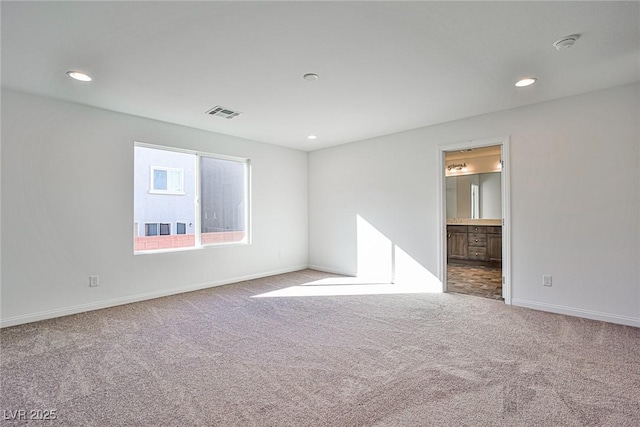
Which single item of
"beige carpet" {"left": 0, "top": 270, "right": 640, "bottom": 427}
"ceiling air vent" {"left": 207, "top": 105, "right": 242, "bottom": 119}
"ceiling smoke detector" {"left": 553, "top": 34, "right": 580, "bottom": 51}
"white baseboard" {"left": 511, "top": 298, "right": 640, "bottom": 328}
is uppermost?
"ceiling air vent" {"left": 207, "top": 105, "right": 242, "bottom": 119}

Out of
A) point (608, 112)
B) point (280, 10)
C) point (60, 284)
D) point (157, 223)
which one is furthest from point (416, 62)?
point (60, 284)

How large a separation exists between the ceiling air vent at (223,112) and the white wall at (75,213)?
3.02ft

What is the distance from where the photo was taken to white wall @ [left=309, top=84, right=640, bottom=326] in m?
3.29

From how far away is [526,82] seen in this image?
10.5 feet

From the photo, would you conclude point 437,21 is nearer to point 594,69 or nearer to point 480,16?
point 480,16

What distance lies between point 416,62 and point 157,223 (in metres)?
3.92

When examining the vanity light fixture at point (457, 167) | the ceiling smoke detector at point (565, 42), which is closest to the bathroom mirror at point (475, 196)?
the vanity light fixture at point (457, 167)

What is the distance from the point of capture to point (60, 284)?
3.63 metres

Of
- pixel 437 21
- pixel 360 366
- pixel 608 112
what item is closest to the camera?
pixel 437 21

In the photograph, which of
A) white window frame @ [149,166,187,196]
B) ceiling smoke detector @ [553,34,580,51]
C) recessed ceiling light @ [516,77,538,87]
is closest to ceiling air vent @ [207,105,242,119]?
white window frame @ [149,166,187,196]

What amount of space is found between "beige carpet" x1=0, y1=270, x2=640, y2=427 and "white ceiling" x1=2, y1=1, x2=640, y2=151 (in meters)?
2.49

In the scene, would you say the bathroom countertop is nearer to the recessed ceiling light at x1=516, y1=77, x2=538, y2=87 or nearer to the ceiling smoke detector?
the recessed ceiling light at x1=516, y1=77, x2=538, y2=87

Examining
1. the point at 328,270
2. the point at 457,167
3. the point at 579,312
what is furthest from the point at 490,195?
the point at 328,270

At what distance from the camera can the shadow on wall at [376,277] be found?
15.4 ft
